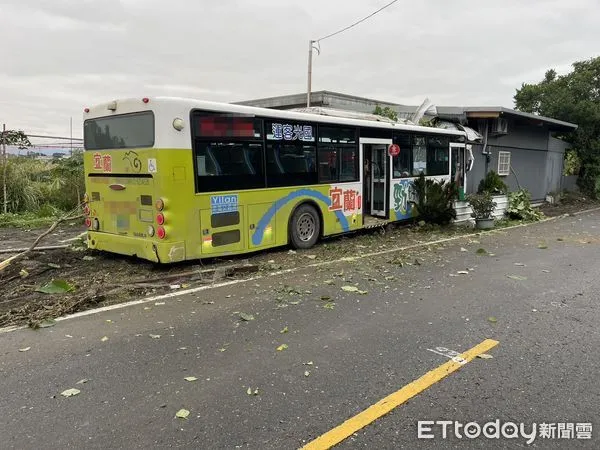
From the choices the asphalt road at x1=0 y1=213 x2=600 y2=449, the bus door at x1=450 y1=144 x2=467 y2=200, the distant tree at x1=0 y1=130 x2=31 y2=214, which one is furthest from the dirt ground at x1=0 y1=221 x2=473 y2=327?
the bus door at x1=450 y1=144 x2=467 y2=200

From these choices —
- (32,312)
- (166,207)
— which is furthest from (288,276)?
(32,312)

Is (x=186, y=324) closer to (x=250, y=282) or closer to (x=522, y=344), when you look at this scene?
(x=250, y=282)

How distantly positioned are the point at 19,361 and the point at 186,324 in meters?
1.56

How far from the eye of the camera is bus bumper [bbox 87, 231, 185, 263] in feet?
23.6

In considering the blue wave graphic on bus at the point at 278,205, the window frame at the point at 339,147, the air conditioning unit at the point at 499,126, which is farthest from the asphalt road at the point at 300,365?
the air conditioning unit at the point at 499,126

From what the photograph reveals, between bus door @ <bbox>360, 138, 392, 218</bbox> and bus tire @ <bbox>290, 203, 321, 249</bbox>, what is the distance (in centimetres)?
211

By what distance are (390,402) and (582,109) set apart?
24911 millimetres

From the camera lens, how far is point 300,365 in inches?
162

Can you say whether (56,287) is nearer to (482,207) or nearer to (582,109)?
(482,207)

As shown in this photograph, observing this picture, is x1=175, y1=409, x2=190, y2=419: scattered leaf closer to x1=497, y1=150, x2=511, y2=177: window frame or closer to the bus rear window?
the bus rear window

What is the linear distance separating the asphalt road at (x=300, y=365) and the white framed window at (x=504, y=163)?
1380 cm

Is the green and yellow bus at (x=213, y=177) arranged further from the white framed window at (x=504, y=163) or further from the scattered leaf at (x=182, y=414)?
the white framed window at (x=504, y=163)

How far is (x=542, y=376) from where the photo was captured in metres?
3.90

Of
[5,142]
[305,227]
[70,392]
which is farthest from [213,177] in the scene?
[5,142]
